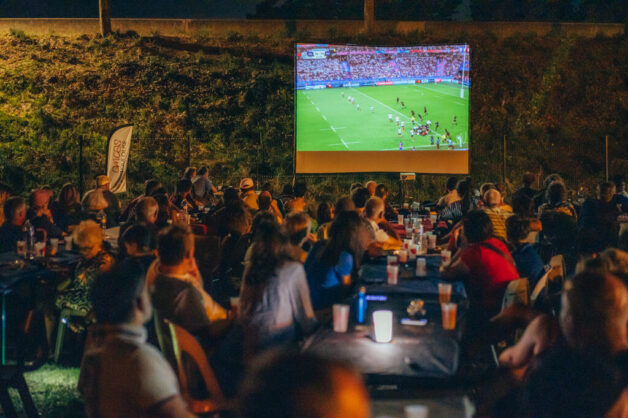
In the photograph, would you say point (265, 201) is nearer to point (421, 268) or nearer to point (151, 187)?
point (151, 187)

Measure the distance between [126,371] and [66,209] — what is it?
6.59 meters

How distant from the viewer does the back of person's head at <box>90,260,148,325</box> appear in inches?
90.4

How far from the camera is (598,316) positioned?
88.9 inches

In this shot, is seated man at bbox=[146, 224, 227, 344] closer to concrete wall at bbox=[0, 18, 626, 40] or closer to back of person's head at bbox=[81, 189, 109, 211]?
back of person's head at bbox=[81, 189, 109, 211]

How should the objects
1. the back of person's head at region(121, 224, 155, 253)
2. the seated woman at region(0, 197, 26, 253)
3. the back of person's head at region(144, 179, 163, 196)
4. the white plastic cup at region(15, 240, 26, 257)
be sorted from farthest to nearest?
the back of person's head at region(144, 179, 163, 196) → the seated woman at region(0, 197, 26, 253) → the white plastic cup at region(15, 240, 26, 257) → the back of person's head at region(121, 224, 155, 253)

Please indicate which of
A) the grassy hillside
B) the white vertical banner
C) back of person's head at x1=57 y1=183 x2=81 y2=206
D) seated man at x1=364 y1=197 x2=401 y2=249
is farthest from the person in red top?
the grassy hillside

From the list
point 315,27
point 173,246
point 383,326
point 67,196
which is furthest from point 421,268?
point 315,27

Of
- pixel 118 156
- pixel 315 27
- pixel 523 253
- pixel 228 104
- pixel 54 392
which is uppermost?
pixel 315 27

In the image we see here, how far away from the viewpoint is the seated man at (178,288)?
3.60 meters

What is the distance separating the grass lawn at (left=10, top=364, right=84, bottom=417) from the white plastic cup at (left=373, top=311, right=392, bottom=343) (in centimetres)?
216

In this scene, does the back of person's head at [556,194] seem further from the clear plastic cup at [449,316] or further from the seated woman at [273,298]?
the seated woman at [273,298]

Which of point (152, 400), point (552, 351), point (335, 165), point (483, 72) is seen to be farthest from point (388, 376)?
point (483, 72)

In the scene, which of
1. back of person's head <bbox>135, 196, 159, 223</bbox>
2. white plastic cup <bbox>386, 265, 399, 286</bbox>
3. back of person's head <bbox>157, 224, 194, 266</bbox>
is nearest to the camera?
back of person's head <bbox>157, 224, 194, 266</bbox>

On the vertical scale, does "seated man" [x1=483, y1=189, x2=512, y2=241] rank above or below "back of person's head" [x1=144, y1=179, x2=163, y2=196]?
below
